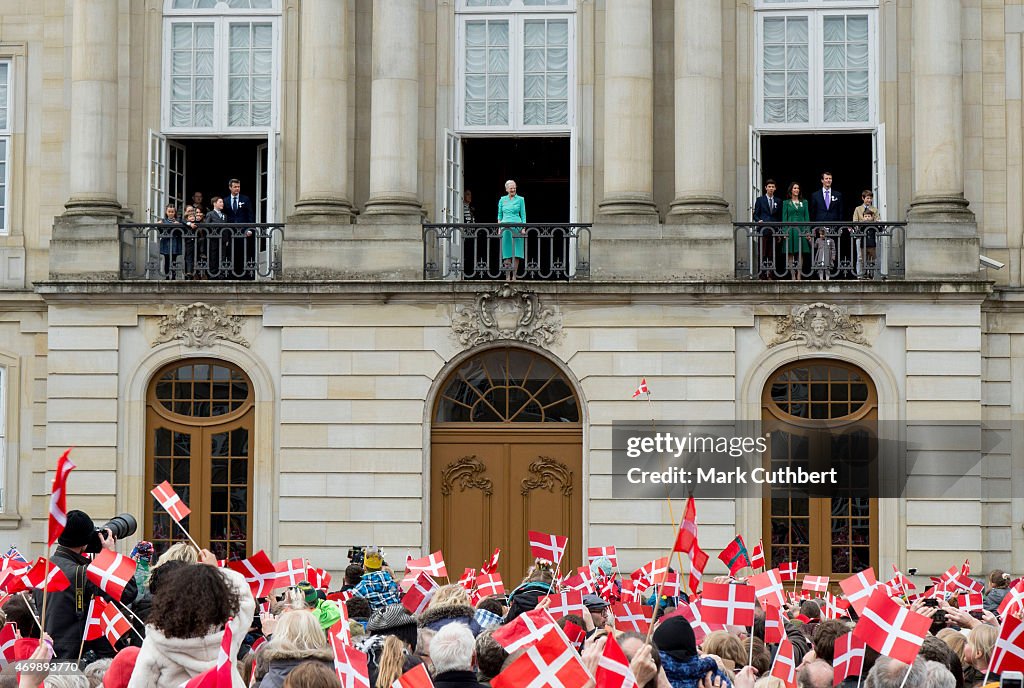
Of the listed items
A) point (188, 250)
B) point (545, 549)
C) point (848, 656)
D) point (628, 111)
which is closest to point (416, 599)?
point (848, 656)

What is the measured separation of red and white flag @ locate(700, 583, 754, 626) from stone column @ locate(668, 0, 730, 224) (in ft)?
48.1

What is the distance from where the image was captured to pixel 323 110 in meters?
27.1

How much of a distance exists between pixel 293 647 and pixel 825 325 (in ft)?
59.4

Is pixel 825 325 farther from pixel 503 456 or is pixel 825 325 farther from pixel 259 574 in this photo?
pixel 259 574

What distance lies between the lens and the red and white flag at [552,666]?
885cm

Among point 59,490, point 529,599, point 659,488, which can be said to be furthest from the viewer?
point 659,488

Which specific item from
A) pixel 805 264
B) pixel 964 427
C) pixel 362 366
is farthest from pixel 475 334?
pixel 964 427

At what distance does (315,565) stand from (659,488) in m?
5.17

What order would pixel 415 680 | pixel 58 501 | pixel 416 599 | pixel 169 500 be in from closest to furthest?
pixel 415 680, pixel 58 501, pixel 416 599, pixel 169 500

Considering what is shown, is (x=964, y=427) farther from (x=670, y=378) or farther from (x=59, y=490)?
(x=59, y=490)

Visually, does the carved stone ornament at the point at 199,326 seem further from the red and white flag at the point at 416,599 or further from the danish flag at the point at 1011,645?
the danish flag at the point at 1011,645

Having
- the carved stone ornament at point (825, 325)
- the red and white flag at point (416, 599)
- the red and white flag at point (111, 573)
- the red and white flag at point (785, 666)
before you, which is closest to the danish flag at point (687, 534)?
the red and white flag at point (416, 599)

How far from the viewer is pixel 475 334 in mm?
26438

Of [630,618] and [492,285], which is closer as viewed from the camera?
[630,618]
